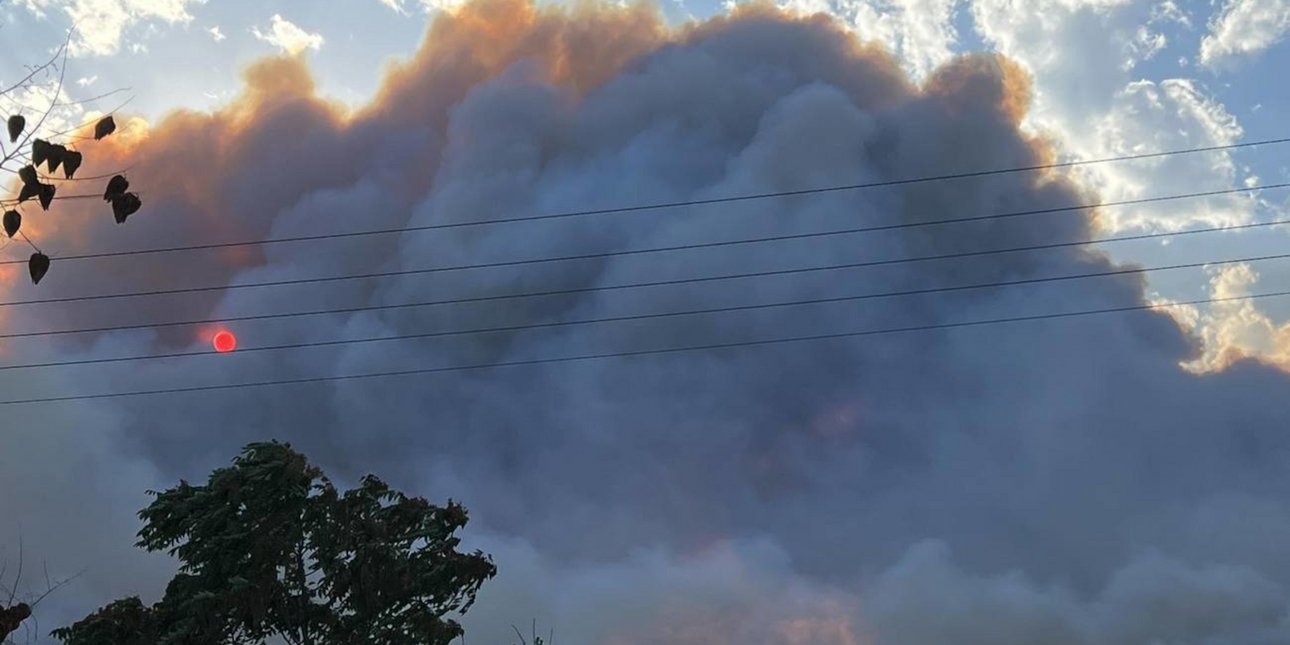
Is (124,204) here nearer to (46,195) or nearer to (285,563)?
(46,195)

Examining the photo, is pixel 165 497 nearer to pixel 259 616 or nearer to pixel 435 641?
pixel 259 616

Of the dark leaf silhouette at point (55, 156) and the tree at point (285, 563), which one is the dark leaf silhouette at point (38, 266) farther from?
the tree at point (285, 563)

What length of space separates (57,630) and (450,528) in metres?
15.3

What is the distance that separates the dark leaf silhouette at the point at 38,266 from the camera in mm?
10328

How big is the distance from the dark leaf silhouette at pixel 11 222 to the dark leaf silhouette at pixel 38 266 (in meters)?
0.46

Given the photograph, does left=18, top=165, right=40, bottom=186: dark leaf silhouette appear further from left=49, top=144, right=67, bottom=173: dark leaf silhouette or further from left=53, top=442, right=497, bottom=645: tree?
left=53, top=442, right=497, bottom=645: tree

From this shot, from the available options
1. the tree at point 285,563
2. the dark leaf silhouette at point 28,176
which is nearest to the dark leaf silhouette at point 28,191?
the dark leaf silhouette at point 28,176

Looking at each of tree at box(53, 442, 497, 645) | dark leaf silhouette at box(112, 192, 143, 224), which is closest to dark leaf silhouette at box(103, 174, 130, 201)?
dark leaf silhouette at box(112, 192, 143, 224)

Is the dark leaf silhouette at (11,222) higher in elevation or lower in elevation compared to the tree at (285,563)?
lower

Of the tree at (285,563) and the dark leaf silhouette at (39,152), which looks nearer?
the dark leaf silhouette at (39,152)

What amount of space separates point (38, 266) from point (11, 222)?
2.69ft

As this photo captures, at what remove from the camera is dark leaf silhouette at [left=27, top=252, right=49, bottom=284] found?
33.9 ft

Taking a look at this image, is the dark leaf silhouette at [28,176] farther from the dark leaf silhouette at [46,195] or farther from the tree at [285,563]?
the tree at [285,563]

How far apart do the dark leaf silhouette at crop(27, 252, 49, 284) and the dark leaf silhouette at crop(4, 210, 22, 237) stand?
46 cm
